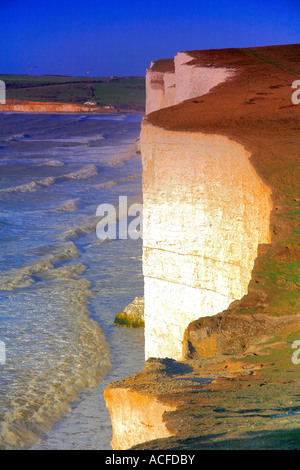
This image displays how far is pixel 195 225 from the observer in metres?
6.48

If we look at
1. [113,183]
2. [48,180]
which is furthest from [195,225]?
[48,180]

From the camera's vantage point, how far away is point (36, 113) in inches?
3477

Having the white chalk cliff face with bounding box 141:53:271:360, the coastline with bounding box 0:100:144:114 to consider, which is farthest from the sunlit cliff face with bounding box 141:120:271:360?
the coastline with bounding box 0:100:144:114

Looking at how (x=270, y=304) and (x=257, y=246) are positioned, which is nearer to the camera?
(x=270, y=304)

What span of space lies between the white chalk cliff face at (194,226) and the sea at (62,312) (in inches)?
51.3

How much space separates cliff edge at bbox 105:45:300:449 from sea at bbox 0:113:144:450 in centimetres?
131

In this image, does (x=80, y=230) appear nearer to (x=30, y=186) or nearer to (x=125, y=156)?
(x=30, y=186)

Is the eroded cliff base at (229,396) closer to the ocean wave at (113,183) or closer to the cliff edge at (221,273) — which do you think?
the cliff edge at (221,273)

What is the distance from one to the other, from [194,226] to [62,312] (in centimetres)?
476

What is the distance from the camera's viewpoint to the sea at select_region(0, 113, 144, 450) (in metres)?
6.89

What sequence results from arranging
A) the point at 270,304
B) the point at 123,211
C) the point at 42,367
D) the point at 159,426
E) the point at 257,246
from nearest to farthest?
the point at 159,426 → the point at 270,304 → the point at 257,246 → the point at 42,367 → the point at 123,211

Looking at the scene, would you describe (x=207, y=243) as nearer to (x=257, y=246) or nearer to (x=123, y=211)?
(x=257, y=246)

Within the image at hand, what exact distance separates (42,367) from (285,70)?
604cm

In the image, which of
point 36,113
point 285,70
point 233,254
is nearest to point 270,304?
point 233,254
